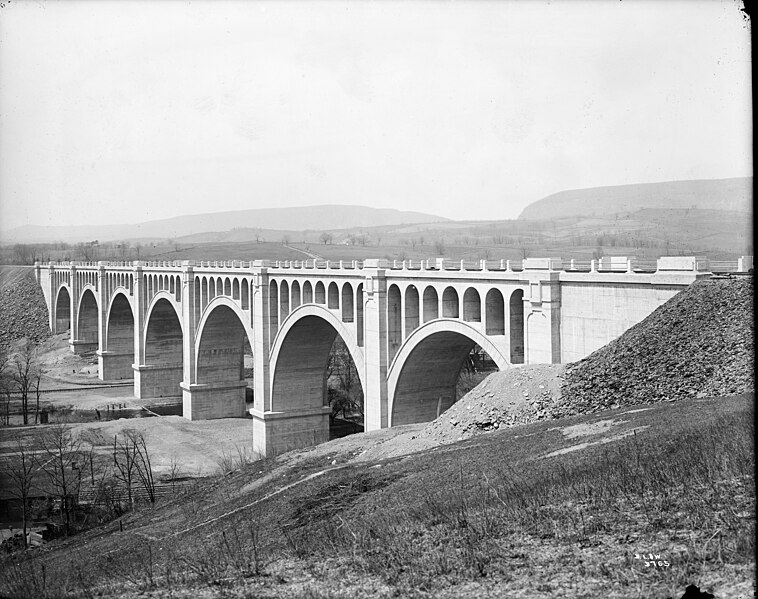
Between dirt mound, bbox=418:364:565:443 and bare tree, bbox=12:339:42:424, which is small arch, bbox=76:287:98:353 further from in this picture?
dirt mound, bbox=418:364:565:443

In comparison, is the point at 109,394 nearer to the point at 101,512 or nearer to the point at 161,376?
the point at 161,376

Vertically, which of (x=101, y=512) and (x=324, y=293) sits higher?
(x=324, y=293)

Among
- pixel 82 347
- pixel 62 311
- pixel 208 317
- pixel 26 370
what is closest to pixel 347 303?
pixel 208 317

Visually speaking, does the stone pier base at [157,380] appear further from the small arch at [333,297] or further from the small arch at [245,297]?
the small arch at [333,297]

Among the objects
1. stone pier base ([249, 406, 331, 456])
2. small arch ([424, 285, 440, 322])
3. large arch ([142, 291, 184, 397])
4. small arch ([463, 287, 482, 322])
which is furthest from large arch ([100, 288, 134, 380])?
small arch ([463, 287, 482, 322])

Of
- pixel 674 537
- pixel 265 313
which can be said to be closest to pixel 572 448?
pixel 674 537

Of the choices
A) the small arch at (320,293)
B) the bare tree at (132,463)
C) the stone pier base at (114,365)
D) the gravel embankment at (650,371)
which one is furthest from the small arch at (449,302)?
the stone pier base at (114,365)
